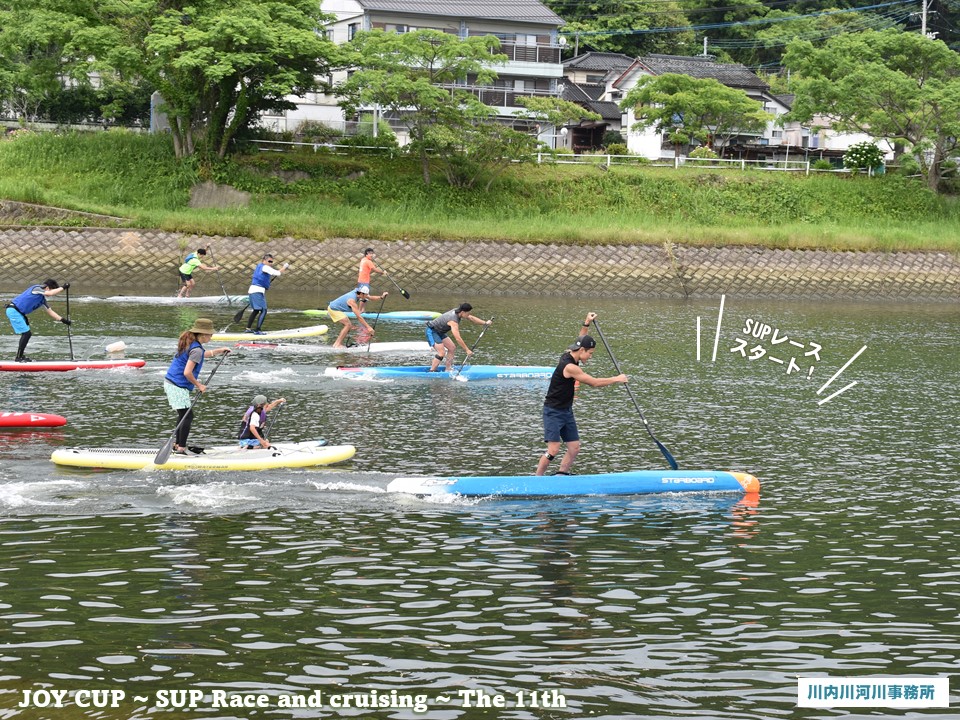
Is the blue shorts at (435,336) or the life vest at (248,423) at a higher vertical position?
the blue shorts at (435,336)

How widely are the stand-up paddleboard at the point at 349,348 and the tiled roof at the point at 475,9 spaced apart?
4208 cm

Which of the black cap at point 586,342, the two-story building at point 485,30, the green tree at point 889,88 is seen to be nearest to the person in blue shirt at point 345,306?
the black cap at point 586,342

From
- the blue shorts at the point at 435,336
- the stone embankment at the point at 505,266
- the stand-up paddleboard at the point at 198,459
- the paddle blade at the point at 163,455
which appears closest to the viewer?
the paddle blade at the point at 163,455

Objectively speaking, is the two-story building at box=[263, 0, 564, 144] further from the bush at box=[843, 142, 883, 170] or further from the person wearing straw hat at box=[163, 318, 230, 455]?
the person wearing straw hat at box=[163, 318, 230, 455]

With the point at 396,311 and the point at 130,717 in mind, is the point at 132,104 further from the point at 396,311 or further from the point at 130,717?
the point at 130,717

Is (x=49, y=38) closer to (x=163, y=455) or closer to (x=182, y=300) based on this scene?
(x=182, y=300)

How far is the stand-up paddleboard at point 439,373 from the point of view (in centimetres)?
2666

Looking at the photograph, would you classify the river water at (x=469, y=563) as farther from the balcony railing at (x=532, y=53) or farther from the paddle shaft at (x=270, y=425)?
the balcony railing at (x=532, y=53)

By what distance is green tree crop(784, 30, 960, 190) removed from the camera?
55.6m

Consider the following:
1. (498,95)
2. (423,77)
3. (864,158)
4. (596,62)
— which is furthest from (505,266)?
(596,62)

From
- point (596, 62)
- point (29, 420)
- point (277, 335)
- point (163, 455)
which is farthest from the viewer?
point (596, 62)

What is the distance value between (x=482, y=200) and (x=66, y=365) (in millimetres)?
32307

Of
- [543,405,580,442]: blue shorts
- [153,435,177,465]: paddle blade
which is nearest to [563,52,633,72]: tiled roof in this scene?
[543,405,580,442]: blue shorts

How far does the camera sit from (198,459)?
666 inches
